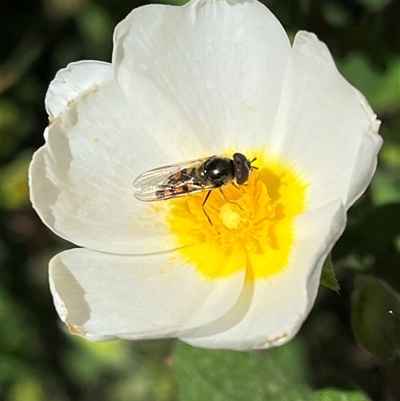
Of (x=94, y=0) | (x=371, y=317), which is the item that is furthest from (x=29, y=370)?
(x=371, y=317)

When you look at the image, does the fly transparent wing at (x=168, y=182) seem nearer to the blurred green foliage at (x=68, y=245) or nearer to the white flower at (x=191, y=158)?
the white flower at (x=191, y=158)

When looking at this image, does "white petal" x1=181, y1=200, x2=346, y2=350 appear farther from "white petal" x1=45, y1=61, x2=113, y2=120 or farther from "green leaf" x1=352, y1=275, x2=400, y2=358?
"white petal" x1=45, y1=61, x2=113, y2=120

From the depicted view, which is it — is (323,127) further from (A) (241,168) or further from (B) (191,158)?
(B) (191,158)

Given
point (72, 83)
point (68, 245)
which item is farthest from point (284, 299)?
point (68, 245)

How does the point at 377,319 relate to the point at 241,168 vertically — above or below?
below

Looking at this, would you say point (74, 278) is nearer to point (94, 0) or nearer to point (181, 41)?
point (181, 41)

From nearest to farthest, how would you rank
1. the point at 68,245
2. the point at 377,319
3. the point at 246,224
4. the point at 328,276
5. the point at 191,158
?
1. the point at 328,276
2. the point at 377,319
3. the point at 246,224
4. the point at 191,158
5. the point at 68,245
